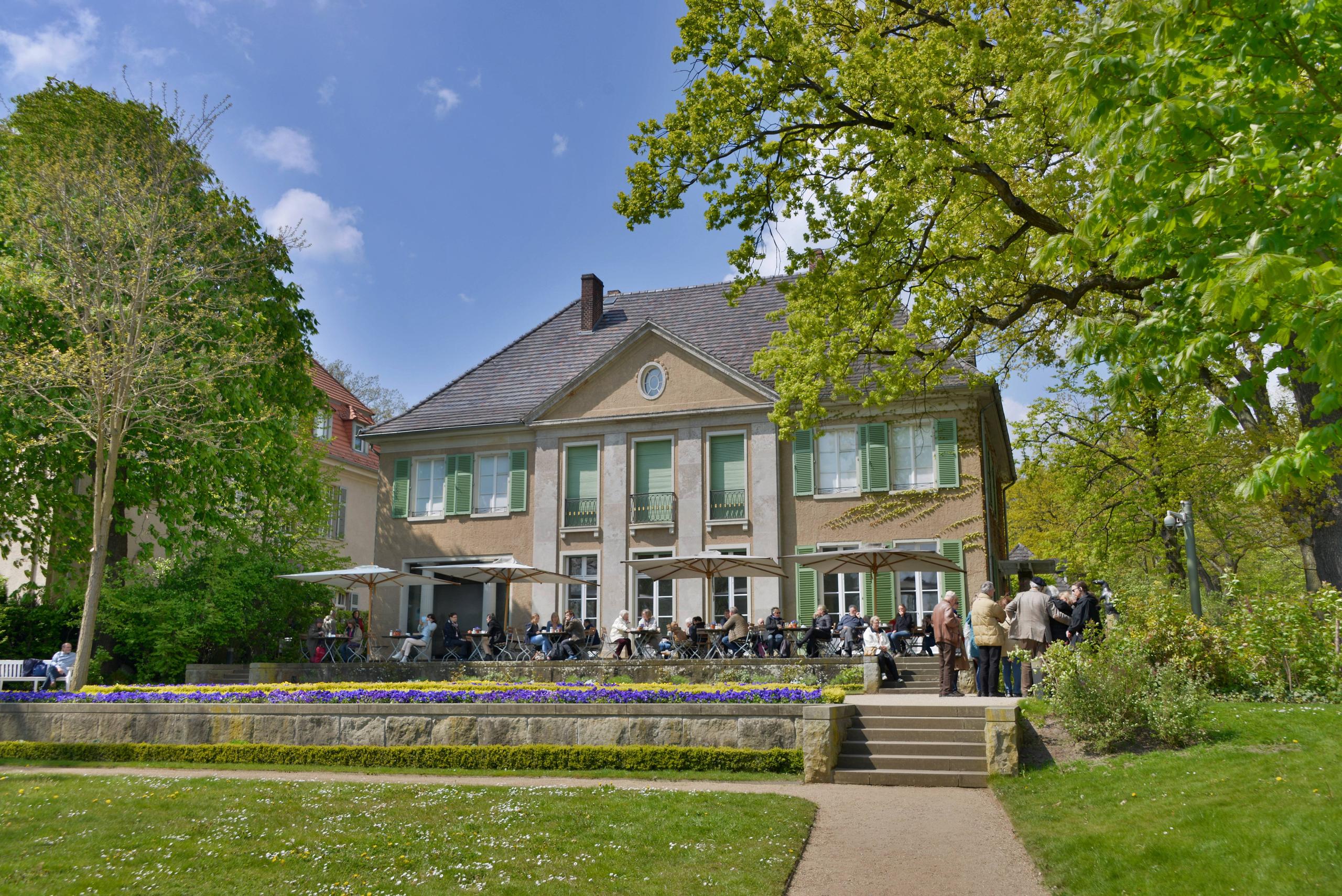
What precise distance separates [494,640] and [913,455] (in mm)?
11499

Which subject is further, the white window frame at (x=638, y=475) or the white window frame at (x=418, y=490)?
the white window frame at (x=418, y=490)

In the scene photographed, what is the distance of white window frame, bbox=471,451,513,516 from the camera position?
29.9 metres

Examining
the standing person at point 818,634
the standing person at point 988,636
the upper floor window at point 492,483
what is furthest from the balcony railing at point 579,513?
the standing person at point 988,636

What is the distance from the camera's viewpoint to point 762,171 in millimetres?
14133

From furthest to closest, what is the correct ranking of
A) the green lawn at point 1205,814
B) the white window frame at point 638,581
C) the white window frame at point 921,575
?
the white window frame at point 638,581, the white window frame at point 921,575, the green lawn at point 1205,814

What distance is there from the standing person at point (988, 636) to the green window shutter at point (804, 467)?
11211mm

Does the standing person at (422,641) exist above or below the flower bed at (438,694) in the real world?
above

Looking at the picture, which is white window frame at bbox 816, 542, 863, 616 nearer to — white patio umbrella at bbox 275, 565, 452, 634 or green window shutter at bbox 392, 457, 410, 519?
white patio umbrella at bbox 275, 565, 452, 634

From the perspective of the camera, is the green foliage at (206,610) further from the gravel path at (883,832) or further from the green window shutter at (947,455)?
the green window shutter at (947,455)

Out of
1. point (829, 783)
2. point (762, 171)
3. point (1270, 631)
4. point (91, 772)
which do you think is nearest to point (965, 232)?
point (762, 171)

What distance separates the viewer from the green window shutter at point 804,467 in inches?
1053

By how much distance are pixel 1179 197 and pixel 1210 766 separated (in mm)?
5579

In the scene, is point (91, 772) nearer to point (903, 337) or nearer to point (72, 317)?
point (72, 317)

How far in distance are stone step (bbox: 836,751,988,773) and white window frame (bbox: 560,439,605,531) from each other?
667 inches
